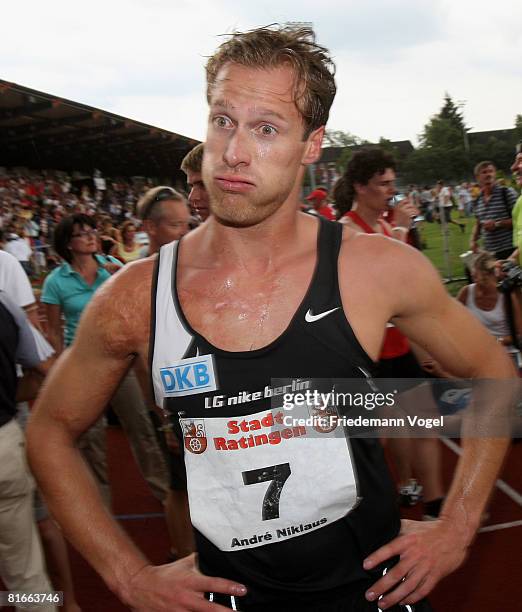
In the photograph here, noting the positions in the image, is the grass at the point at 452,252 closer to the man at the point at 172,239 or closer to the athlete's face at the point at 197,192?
the athlete's face at the point at 197,192

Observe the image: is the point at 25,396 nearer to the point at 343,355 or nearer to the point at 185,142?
the point at 343,355

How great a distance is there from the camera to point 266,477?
154cm

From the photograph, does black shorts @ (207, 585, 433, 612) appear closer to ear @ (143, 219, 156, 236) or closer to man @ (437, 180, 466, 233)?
ear @ (143, 219, 156, 236)

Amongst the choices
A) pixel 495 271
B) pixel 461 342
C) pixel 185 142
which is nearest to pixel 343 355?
pixel 461 342

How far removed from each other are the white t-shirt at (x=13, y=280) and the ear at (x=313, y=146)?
98.7 inches

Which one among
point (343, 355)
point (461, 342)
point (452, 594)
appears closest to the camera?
point (343, 355)

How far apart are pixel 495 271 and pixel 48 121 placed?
23.2 m

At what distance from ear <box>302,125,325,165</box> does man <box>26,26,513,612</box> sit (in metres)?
0.05

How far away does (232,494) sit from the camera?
1.55 meters

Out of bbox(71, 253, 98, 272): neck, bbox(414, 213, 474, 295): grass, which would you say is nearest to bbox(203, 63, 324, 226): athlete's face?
bbox(71, 253, 98, 272): neck

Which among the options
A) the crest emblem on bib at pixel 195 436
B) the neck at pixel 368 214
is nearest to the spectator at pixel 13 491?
the crest emblem on bib at pixel 195 436

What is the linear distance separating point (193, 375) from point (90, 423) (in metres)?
0.35

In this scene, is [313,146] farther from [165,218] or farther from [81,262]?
[81,262]

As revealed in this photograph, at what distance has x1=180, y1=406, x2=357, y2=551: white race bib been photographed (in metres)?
1.54
